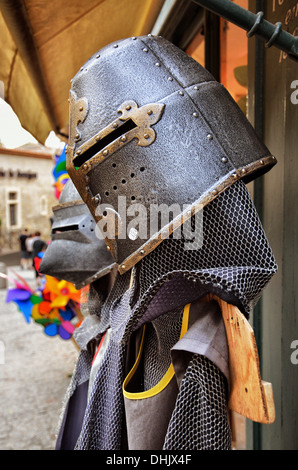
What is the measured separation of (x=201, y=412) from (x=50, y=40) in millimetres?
1976

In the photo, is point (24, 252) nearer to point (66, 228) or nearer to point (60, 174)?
point (60, 174)

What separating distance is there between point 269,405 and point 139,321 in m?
0.40

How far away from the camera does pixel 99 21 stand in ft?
7.15

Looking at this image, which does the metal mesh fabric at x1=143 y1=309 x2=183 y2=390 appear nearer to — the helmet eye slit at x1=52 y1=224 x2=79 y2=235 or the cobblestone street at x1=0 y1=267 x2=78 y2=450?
the helmet eye slit at x1=52 y1=224 x2=79 y2=235

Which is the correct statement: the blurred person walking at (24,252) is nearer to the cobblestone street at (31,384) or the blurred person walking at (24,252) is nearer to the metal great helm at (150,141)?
the cobblestone street at (31,384)

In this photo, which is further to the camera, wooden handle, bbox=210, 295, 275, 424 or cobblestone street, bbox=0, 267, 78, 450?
cobblestone street, bbox=0, 267, 78, 450

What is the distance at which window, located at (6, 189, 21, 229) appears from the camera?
21250 millimetres

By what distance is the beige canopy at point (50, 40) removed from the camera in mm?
1798

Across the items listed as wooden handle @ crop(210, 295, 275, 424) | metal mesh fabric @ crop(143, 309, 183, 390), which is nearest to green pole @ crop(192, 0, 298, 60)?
A: wooden handle @ crop(210, 295, 275, 424)

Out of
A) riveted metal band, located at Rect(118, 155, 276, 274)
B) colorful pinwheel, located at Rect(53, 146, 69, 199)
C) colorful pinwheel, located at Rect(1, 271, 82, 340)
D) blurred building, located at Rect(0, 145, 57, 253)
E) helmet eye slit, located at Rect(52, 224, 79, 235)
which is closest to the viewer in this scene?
riveted metal band, located at Rect(118, 155, 276, 274)

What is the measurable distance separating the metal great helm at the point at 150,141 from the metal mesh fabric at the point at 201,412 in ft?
1.14

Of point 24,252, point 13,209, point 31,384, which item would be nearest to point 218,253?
point 31,384

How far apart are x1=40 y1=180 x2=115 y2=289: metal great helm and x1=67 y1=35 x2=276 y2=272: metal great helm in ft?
2.54
